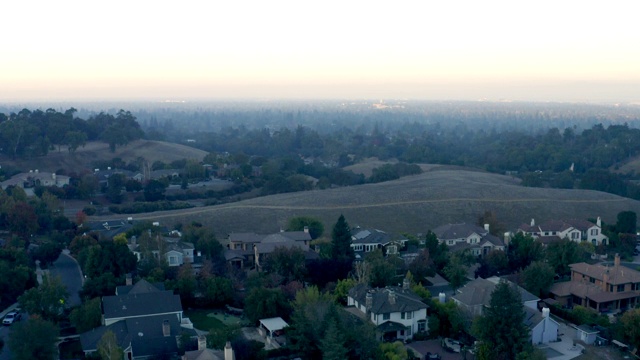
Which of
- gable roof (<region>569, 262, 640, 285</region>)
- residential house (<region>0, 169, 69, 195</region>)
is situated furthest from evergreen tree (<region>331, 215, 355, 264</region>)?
residential house (<region>0, 169, 69, 195</region>)

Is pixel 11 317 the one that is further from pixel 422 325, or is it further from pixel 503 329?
pixel 503 329

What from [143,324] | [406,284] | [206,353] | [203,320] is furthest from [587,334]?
[143,324]

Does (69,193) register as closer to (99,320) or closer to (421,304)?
(99,320)

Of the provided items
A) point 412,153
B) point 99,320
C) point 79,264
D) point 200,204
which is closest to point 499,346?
point 99,320

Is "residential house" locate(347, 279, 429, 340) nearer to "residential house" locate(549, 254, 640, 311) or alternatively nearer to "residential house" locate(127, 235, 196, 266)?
"residential house" locate(549, 254, 640, 311)

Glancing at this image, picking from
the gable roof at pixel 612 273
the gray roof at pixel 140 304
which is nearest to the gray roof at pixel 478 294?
the gable roof at pixel 612 273

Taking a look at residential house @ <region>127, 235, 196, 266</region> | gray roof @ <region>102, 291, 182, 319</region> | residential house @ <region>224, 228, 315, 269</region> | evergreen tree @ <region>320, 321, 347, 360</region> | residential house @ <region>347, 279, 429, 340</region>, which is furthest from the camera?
residential house @ <region>224, 228, 315, 269</region>
